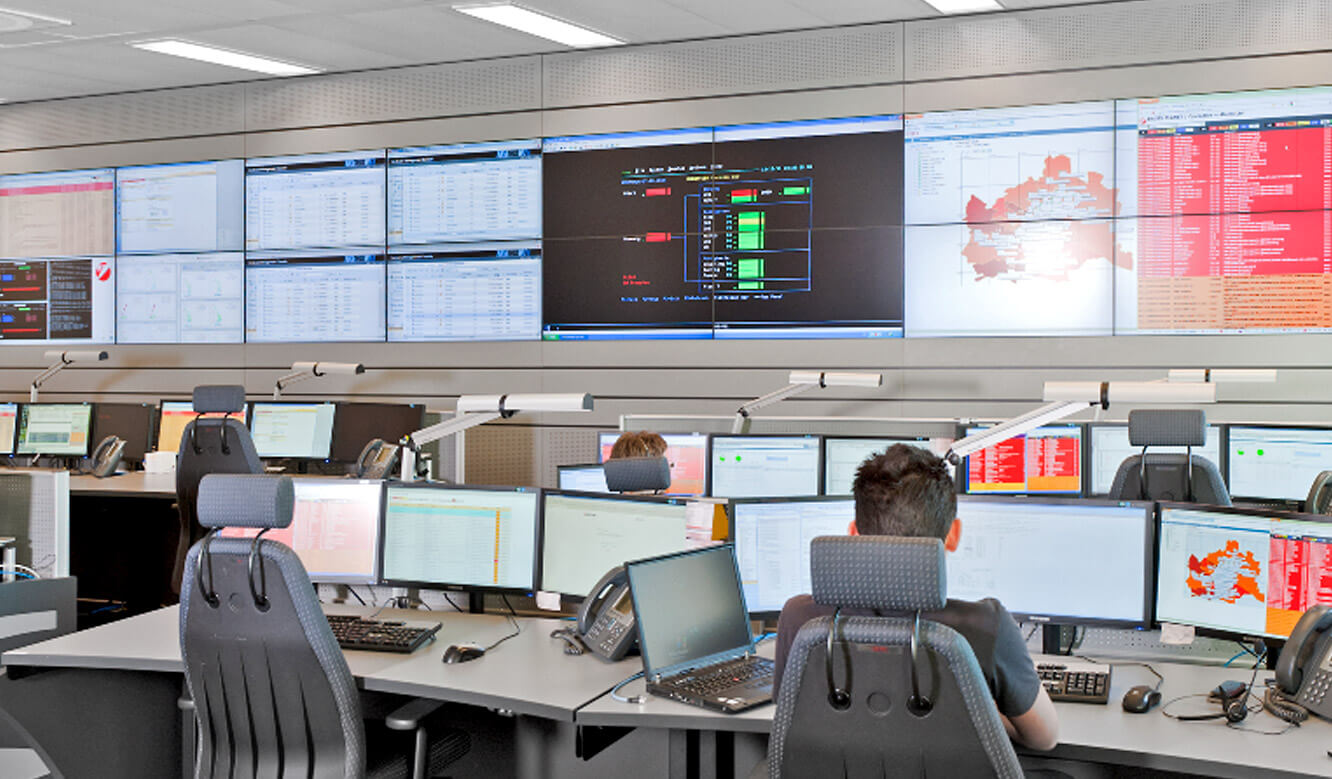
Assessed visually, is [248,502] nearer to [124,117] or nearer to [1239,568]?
[1239,568]

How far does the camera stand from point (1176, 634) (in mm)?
2834

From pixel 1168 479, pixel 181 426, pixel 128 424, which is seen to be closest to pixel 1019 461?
pixel 1168 479

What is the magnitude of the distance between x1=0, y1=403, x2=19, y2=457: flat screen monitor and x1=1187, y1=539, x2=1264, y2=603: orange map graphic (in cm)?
671

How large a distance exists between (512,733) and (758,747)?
0.77 metres

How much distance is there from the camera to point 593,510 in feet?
10.5

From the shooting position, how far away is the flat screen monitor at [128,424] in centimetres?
696

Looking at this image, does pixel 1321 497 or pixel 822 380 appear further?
pixel 822 380

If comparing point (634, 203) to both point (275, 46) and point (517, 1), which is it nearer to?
point (517, 1)

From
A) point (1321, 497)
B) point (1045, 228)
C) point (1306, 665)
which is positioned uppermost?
point (1045, 228)

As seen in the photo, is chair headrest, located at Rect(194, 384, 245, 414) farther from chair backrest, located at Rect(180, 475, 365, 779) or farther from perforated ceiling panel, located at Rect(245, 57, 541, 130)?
chair backrest, located at Rect(180, 475, 365, 779)

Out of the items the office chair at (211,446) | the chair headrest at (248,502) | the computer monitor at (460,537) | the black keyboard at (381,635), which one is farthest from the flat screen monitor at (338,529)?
the office chair at (211,446)

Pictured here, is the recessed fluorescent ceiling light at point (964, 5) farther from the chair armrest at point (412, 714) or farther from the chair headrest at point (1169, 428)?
the chair armrest at point (412, 714)

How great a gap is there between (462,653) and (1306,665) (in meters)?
1.87

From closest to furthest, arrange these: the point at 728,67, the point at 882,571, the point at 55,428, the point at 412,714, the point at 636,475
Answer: the point at 882,571, the point at 412,714, the point at 636,475, the point at 728,67, the point at 55,428
